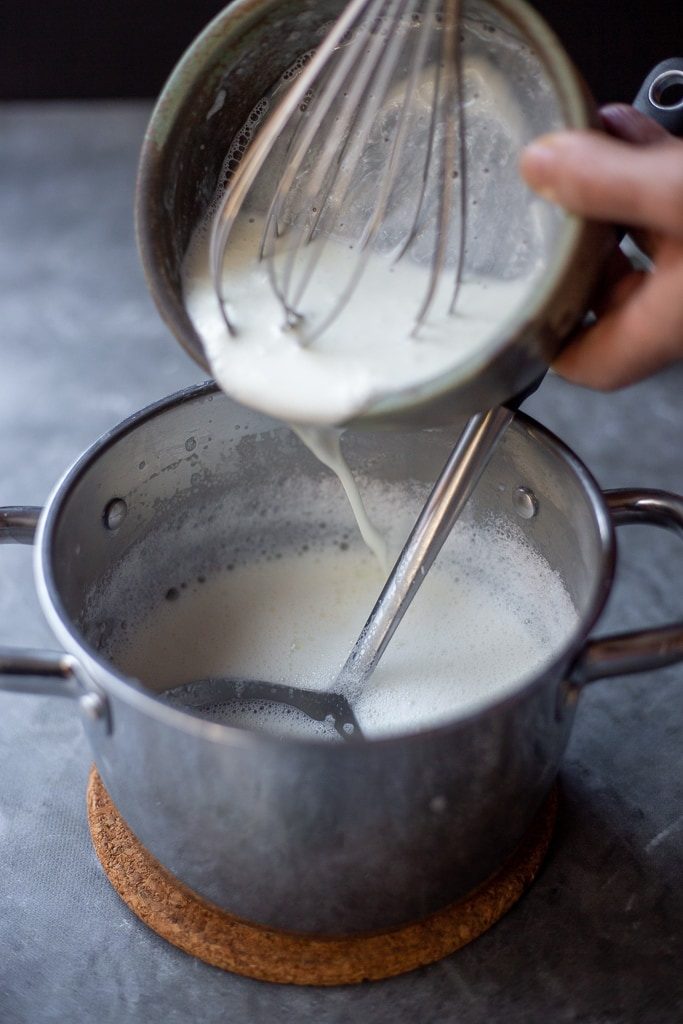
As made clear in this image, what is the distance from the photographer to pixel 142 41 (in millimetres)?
1257

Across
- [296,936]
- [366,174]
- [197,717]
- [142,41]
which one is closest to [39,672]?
[197,717]

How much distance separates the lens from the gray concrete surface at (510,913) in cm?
54

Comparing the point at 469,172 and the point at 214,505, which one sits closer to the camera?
the point at 469,172

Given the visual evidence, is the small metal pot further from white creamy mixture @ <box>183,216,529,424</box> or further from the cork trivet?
the cork trivet

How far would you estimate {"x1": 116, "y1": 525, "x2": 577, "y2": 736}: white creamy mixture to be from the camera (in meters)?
0.64

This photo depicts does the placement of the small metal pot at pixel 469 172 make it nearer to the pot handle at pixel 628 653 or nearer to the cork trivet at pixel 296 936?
the pot handle at pixel 628 653

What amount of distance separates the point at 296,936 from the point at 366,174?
373 millimetres

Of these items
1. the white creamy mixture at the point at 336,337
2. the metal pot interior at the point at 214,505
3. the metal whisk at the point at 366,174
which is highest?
the metal whisk at the point at 366,174

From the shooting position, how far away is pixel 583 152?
1.41 ft

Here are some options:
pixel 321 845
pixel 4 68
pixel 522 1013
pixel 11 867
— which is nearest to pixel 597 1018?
pixel 522 1013

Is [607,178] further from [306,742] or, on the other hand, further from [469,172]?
[306,742]

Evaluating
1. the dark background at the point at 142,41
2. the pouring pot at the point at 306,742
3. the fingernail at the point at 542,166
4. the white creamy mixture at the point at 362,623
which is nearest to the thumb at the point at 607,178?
the fingernail at the point at 542,166

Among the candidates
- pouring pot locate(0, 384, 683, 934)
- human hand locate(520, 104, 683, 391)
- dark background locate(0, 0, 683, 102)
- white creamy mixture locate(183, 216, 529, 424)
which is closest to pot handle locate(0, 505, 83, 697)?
pouring pot locate(0, 384, 683, 934)

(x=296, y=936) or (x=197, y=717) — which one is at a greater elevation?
(x=197, y=717)
